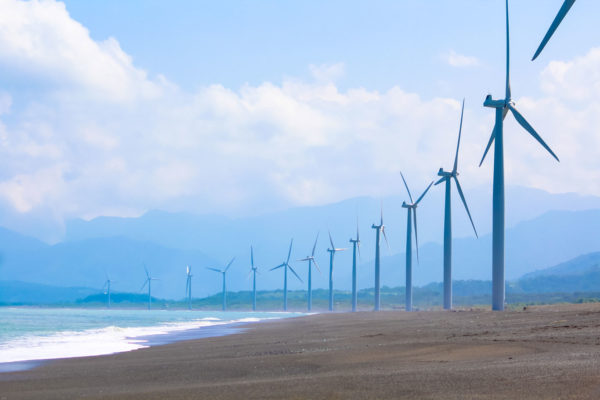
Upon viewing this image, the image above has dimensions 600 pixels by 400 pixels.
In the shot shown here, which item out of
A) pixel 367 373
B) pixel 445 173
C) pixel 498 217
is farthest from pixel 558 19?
pixel 445 173

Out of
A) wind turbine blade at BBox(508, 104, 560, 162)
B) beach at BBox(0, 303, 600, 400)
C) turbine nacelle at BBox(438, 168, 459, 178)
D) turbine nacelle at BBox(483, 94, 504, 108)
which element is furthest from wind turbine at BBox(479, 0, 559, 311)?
beach at BBox(0, 303, 600, 400)

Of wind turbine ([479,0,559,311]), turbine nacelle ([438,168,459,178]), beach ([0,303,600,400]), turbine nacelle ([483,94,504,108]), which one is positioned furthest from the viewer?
turbine nacelle ([438,168,459,178])

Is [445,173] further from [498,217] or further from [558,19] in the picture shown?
[558,19]

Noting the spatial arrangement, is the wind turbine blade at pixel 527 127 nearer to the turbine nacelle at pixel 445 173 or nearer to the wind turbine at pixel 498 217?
the wind turbine at pixel 498 217

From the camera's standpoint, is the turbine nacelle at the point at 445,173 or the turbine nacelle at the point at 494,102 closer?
the turbine nacelle at the point at 494,102

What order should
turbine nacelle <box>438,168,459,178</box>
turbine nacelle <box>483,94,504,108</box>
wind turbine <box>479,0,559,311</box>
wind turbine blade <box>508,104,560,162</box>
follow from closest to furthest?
wind turbine blade <box>508,104,560,162</box>, wind turbine <box>479,0,559,311</box>, turbine nacelle <box>483,94,504,108</box>, turbine nacelle <box>438,168,459,178</box>

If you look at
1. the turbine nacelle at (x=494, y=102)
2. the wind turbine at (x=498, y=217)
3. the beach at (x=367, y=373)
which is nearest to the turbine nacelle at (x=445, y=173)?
the turbine nacelle at (x=494, y=102)

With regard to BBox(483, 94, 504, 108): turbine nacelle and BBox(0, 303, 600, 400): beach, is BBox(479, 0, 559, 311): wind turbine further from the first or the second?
BBox(0, 303, 600, 400): beach

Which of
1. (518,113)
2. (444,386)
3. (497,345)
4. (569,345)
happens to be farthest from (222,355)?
(518,113)

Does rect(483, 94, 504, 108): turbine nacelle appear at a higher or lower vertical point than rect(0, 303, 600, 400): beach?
higher

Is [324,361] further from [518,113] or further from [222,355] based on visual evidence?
[518,113]

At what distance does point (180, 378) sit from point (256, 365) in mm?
2016

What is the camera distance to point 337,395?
1007cm

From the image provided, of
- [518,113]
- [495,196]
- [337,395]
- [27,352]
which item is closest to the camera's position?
[337,395]
